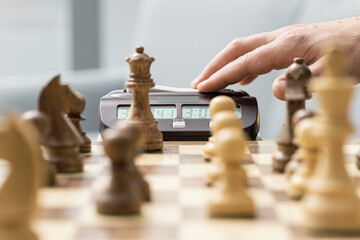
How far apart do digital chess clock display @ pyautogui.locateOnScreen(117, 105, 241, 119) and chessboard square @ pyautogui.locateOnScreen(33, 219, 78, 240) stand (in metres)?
0.75

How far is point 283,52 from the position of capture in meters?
1.81

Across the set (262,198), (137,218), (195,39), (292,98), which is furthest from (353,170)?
(195,39)

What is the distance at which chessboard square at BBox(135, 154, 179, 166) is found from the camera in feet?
3.77

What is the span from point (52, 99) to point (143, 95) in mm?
309

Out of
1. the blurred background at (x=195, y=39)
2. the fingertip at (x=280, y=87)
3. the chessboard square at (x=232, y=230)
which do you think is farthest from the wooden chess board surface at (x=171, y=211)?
the blurred background at (x=195, y=39)

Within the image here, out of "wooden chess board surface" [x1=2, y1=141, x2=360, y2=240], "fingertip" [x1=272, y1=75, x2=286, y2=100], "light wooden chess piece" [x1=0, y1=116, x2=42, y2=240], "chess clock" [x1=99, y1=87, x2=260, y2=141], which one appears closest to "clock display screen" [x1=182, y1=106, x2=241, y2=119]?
"chess clock" [x1=99, y1=87, x2=260, y2=141]

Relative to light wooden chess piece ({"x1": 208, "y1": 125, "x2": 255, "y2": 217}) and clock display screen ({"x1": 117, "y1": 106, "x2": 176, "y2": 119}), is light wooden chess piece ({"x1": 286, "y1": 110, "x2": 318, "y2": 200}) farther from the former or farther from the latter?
clock display screen ({"x1": 117, "y1": 106, "x2": 176, "y2": 119})

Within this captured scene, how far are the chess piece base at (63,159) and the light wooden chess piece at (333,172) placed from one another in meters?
0.50

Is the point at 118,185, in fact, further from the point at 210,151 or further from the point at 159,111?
the point at 159,111

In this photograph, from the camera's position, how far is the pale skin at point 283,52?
177cm

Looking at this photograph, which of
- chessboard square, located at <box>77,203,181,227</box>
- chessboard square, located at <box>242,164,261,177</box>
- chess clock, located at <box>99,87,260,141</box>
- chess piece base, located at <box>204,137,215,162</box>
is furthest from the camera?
chess clock, located at <box>99,87,260,141</box>

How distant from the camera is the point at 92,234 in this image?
692 millimetres

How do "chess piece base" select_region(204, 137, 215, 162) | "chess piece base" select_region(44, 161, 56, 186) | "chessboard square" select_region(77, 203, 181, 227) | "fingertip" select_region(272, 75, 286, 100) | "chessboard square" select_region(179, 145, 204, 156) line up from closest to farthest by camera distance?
"chessboard square" select_region(77, 203, 181, 227) → "chess piece base" select_region(44, 161, 56, 186) → "chess piece base" select_region(204, 137, 215, 162) → "chessboard square" select_region(179, 145, 204, 156) → "fingertip" select_region(272, 75, 286, 100)

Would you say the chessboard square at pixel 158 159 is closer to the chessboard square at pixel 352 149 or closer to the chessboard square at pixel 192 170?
the chessboard square at pixel 192 170
